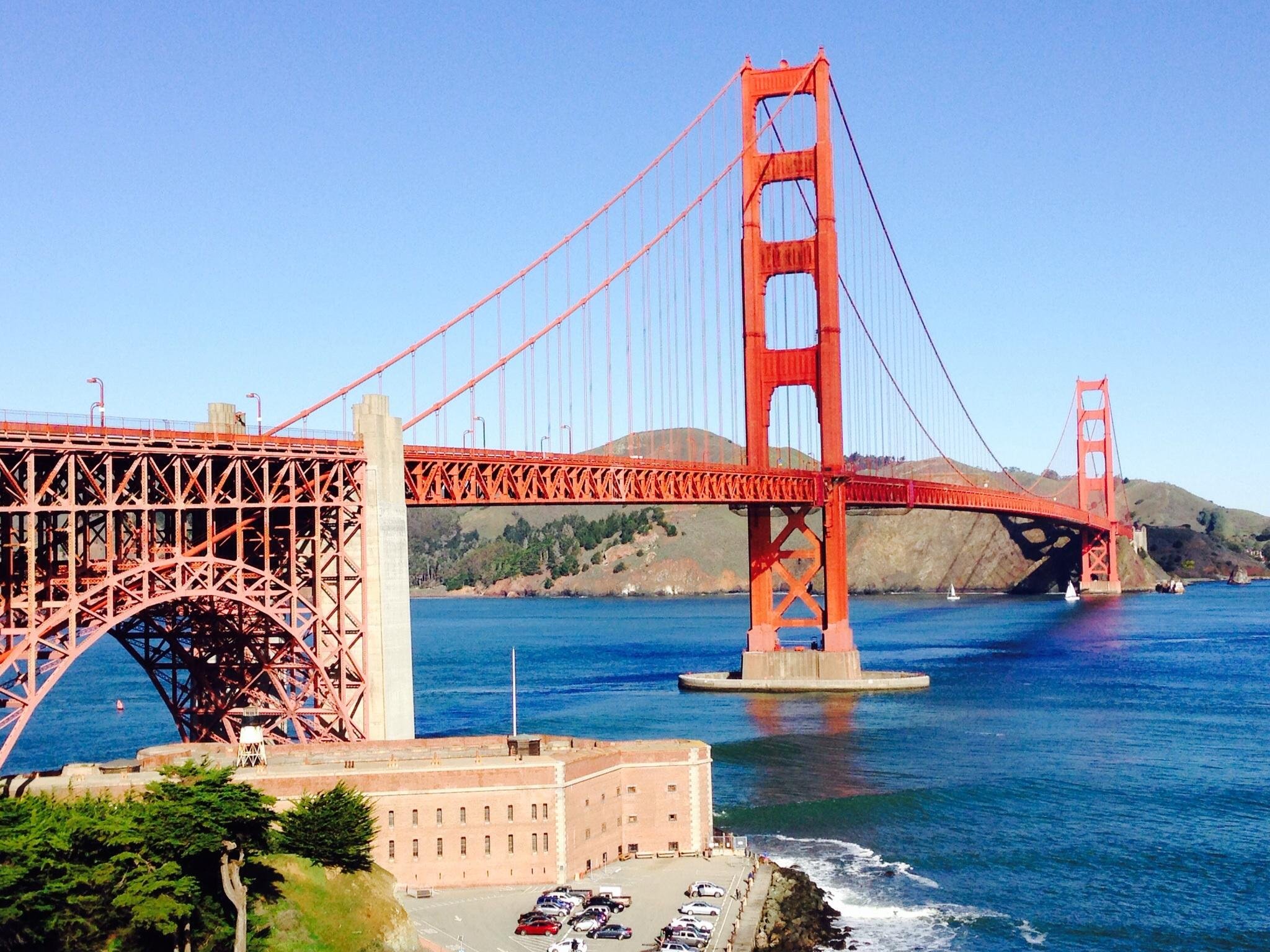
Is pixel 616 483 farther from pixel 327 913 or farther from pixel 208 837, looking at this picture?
pixel 208 837

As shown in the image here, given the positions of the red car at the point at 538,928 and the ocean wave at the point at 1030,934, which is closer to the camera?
the red car at the point at 538,928

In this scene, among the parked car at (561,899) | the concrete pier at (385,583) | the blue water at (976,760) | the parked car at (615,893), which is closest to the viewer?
the parked car at (561,899)

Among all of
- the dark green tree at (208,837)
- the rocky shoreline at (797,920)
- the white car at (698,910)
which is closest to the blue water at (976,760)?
the rocky shoreline at (797,920)

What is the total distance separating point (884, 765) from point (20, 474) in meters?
35.7

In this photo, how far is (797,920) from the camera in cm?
4081

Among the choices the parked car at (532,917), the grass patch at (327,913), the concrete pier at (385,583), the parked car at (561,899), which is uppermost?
the concrete pier at (385,583)

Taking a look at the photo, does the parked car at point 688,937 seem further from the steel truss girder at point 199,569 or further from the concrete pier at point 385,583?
the concrete pier at point 385,583

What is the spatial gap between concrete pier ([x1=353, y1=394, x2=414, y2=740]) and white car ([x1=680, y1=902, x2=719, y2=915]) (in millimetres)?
14759

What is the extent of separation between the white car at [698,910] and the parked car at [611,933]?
225 centimetres

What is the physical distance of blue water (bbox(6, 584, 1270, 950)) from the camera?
4403 cm

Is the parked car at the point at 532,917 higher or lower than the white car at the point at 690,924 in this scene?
higher

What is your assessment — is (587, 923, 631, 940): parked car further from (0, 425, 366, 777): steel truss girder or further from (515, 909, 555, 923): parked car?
(0, 425, 366, 777): steel truss girder

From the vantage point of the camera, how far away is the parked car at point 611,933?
37594 millimetres

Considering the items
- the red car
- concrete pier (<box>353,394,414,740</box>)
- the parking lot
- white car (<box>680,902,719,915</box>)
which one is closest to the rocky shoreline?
the parking lot
